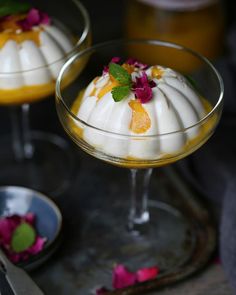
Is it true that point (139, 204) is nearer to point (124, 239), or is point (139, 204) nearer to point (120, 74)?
point (124, 239)

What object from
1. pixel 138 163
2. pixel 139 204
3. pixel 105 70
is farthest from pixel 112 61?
pixel 139 204

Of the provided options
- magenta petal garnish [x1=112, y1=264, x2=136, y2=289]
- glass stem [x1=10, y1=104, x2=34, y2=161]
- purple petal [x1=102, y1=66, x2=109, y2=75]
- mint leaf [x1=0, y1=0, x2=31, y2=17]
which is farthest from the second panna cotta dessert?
magenta petal garnish [x1=112, y1=264, x2=136, y2=289]

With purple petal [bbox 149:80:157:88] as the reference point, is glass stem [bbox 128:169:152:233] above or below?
below

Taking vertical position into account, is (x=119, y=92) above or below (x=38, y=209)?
above

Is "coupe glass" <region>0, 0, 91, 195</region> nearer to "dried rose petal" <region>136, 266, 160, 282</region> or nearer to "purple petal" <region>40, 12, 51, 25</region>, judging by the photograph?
"purple petal" <region>40, 12, 51, 25</region>

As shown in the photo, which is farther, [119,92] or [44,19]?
[44,19]

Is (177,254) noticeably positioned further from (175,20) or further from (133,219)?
(175,20)

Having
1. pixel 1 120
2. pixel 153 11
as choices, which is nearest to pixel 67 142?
pixel 1 120
